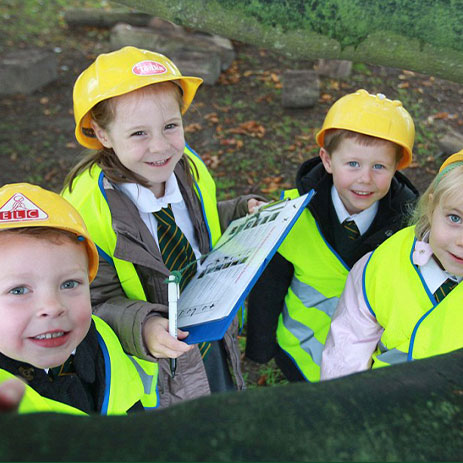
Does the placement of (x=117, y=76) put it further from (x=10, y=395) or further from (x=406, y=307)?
(x=10, y=395)

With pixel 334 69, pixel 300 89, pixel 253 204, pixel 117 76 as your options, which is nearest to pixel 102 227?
pixel 117 76

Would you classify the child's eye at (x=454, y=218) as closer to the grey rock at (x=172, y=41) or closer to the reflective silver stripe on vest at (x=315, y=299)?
the reflective silver stripe on vest at (x=315, y=299)

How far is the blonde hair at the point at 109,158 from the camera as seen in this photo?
2.23 meters

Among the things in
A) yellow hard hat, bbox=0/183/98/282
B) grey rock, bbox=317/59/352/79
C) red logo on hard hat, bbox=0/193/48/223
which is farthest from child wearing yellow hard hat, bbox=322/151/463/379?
grey rock, bbox=317/59/352/79

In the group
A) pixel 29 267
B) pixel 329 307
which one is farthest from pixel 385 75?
pixel 29 267

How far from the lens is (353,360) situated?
7.41 ft

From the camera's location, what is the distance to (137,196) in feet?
7.40

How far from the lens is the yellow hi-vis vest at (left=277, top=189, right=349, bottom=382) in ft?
8.53

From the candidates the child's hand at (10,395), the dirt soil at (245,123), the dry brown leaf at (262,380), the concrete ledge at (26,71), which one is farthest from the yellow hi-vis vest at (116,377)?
the concrete ledge at (26,71)

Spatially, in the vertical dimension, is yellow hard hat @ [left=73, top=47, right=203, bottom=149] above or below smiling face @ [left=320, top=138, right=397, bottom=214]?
above

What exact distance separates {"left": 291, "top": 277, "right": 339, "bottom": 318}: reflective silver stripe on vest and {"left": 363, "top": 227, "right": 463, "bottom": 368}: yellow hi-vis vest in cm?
48

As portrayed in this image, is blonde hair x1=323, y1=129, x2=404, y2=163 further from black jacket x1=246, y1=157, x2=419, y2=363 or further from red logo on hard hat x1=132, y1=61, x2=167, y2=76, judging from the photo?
red logo on hard hat x1=132, y1=61, x2=167, y2=76

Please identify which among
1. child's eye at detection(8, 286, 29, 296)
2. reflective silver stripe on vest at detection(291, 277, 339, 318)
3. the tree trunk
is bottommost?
reflective silver stripe on vest at detection(291, 277, 339, 318)

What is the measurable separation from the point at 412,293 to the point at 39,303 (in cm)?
137
